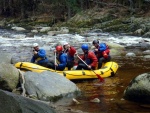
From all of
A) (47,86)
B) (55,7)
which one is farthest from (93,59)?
(55,7)

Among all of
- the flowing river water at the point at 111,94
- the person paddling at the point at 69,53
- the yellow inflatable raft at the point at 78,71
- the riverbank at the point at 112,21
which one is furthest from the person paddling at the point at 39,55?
the riverbank at the point at 112,21

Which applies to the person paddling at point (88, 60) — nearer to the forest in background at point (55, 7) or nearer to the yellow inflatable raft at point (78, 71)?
the yellow inflatable raft at point (78, 71)

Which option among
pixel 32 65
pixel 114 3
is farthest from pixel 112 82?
pixel 114 3

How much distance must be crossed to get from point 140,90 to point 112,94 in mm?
1189

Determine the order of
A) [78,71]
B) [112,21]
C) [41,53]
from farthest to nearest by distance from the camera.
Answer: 1. [112,21]
2. [41,53]
3. [78,71]

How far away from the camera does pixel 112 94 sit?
24.1ft

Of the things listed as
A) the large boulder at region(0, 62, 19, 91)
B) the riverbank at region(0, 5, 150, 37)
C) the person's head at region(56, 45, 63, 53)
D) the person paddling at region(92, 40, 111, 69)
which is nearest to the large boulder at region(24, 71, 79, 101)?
the large boulder at region(0, 62, 19, 91)

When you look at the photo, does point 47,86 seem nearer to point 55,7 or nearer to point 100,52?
point 100,52

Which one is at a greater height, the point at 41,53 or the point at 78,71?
the point at 41,53

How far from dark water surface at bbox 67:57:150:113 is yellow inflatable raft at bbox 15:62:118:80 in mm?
172

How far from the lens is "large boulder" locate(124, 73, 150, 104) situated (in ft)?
20.3

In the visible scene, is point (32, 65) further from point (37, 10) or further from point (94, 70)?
point (37, 10)

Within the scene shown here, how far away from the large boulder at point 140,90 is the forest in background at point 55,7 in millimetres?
22351

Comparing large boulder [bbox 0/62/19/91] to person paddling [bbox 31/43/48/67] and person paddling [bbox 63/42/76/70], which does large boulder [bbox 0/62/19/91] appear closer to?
person paddling [bbox 31/43/48/67]
